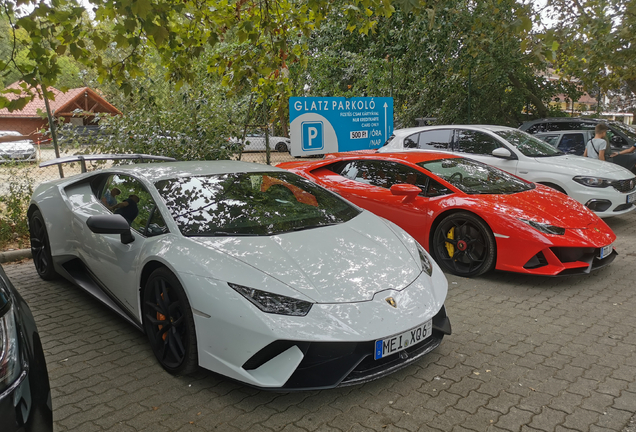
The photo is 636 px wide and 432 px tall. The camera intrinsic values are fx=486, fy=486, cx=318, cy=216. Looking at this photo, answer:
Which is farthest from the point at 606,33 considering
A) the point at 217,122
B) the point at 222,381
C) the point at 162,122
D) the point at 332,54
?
the point at 222,381

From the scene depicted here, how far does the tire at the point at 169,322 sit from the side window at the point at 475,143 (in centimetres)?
629

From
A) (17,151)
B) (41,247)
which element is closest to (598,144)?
(41,247)


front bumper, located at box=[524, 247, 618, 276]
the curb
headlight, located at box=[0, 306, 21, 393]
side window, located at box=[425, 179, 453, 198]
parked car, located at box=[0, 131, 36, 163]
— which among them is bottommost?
the curb

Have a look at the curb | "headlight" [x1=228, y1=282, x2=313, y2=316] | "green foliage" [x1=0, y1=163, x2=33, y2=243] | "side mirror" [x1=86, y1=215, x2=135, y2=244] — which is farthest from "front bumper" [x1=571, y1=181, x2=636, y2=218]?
Answer: "green foliage" [x1=0, y1=163, x2=33, y2=243]

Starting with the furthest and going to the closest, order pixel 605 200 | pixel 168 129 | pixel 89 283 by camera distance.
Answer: pixel 168 129, pixel 605 200, pixel 89 283

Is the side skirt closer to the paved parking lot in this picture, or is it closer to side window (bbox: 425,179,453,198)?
the paved parking lot

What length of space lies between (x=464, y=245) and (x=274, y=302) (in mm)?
2898

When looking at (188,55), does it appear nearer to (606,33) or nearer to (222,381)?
(222,381)

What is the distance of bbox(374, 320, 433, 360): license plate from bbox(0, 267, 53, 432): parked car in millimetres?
1597

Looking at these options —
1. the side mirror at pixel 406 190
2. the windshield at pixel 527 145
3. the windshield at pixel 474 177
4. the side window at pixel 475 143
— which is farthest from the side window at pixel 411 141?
the side mirror at pixel 406 190

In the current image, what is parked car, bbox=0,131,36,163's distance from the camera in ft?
23.5

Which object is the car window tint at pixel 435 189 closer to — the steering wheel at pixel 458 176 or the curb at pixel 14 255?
the steering wheel at pixel 458 176

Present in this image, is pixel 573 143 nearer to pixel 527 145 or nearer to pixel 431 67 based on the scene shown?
pixel 527 145

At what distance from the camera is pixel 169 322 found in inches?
119
